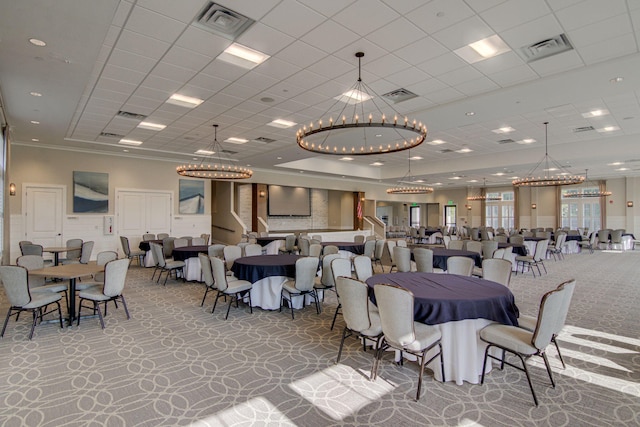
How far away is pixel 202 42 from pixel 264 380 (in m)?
4.41

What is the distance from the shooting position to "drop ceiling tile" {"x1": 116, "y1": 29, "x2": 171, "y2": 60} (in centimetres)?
459

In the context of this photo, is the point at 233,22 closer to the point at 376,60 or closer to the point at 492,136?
the point at 376,60

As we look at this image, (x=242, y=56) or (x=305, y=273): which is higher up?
(x=242, y=56)

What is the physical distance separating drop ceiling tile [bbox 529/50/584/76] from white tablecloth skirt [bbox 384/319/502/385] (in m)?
4.19

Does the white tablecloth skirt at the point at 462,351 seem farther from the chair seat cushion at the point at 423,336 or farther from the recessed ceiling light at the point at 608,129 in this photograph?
the recessed ceiling light at the point at 608,129

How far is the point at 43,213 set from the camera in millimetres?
11016

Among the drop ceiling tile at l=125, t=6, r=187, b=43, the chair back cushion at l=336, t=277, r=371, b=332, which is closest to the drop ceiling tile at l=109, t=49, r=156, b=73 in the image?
the drop ceiling tile at l=125, t=6, r=187, b=43

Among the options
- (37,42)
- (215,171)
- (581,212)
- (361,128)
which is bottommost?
(581,212)

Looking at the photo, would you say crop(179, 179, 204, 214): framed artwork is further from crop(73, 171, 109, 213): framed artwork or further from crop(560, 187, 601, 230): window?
crop(560, 187, 601, 230): window

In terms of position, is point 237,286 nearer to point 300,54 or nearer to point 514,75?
point 300,54

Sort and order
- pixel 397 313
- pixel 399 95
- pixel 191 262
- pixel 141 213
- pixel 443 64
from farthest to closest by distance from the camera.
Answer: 1. pixel 141 213
2. pixel 191 262
3. pixel 399 95
4. pixel 443 64
5. pixel 397 313

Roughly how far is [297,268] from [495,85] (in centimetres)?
484

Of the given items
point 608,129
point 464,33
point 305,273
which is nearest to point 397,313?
point 305,273

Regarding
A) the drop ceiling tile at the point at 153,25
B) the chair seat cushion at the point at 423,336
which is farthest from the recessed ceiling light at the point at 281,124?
the chair seat cushion at the point at 423,336
